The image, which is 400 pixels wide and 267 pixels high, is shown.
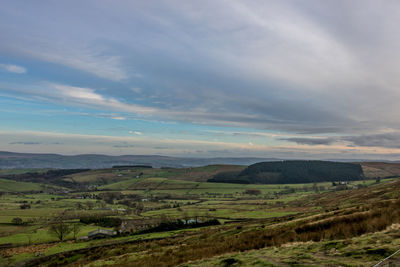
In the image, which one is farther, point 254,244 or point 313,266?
point 254,244

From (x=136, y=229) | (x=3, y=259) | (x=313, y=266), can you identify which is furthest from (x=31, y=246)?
(x=313, y=266)

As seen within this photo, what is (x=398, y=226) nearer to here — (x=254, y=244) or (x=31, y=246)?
(x=254, y=244)

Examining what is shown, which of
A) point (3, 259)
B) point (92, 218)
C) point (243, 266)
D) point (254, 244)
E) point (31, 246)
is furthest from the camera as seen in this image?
point (92, 218)

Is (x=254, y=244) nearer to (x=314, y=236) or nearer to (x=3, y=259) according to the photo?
(x=314, y=236)

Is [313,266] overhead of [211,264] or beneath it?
overhead

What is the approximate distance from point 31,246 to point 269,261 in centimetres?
9296

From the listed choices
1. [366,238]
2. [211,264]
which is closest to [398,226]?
[366,238]

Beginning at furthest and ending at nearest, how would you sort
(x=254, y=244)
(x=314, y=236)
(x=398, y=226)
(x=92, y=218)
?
(x=92, y=218), (x=254, y=244), (x=314, y=236), (x=398, y=226)

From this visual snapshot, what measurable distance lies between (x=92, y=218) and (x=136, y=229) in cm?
4617

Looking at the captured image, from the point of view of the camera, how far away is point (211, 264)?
71.3 feet

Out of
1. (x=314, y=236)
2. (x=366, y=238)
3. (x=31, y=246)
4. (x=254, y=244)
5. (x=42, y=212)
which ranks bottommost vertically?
(x=42, y=212)

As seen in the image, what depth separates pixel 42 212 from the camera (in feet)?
563

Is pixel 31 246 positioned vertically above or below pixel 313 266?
below

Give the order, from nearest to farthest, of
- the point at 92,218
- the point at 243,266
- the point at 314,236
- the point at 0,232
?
1. the point at 243,266
2. the point at 314,236
3. the point at 0,232
4. the point at 92,218
